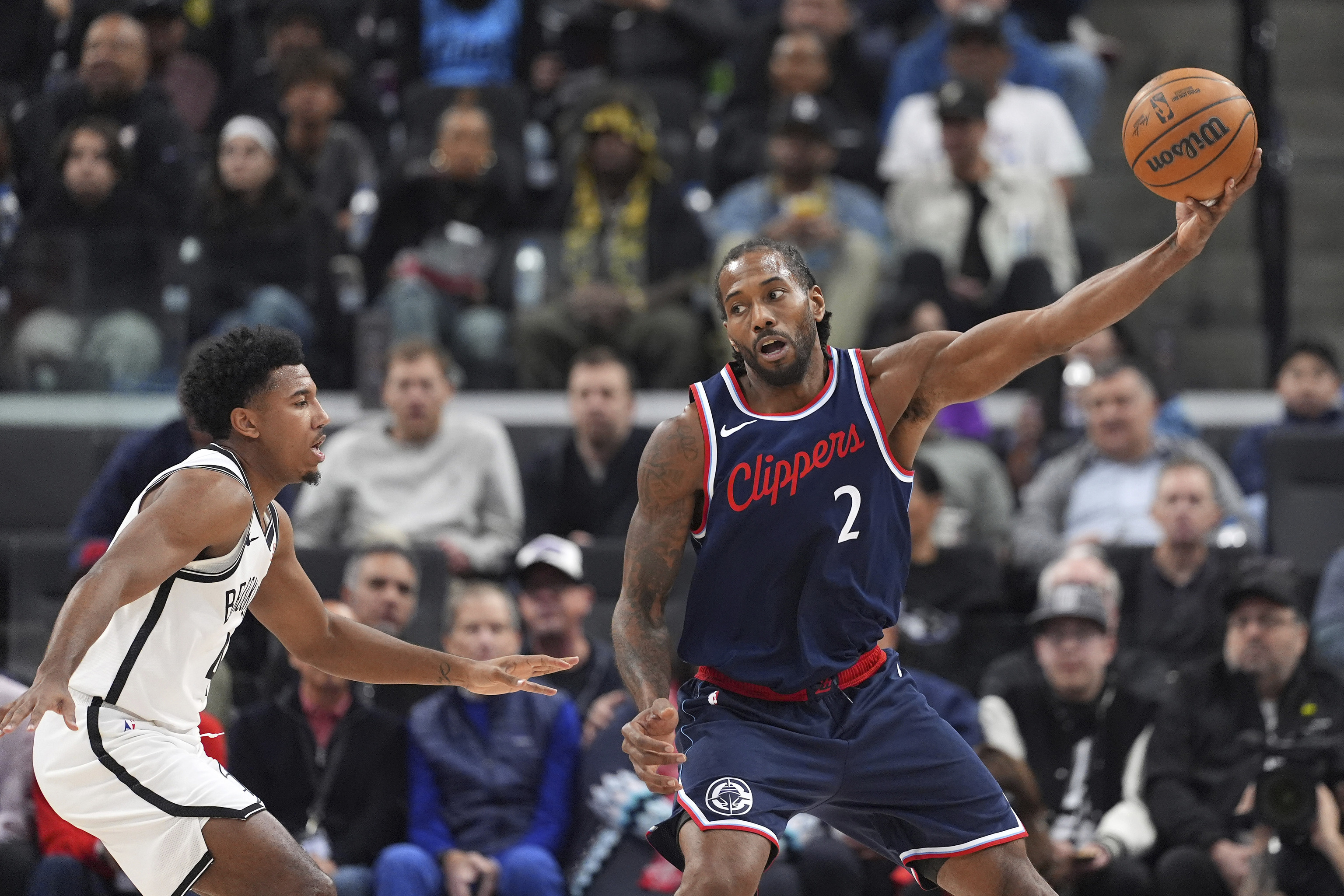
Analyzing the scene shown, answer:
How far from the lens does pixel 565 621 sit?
7.60 meters

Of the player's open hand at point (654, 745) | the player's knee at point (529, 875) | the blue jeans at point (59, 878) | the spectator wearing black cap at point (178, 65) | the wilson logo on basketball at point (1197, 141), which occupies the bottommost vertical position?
the player's knee at point (529, 875)

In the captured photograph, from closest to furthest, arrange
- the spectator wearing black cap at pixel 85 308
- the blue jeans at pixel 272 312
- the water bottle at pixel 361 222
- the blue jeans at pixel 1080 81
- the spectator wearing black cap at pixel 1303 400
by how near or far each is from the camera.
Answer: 1. the spectator wearing black cap at pixel 1303 400
2. the spectator wearing black cap at pixel 85 308
3. the blue jeans at pixel 272 312
4. the water bottle at pixel 361 222
5. the blue jeans at pixel 1080 81

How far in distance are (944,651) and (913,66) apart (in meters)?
5.20

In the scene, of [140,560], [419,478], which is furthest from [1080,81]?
[140,560]

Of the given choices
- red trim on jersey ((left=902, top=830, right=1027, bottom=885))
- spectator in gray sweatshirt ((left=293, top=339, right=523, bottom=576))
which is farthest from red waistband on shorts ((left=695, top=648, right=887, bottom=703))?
spectator in gray sweatshirt ((left=293, top=339, right=523, bottom=576))

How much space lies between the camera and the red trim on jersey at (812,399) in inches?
195

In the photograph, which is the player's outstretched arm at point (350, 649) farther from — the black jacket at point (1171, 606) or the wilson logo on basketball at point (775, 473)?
the black jacket at point (1171, 606)

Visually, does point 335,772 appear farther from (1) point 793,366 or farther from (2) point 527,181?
(2) point 527,181

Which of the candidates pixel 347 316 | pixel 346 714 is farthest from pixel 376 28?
pixel 346 714

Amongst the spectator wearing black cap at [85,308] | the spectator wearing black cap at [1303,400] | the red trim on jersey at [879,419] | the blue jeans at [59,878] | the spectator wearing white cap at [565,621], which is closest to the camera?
the red trim on jersey at [879,419]

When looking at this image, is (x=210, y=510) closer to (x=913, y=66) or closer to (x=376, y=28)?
(x=913, y=66)

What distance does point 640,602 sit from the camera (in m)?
4.89

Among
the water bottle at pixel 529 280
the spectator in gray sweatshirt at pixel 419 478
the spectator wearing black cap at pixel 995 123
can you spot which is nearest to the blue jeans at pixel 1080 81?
the spectator wearing black cap at pixel 995 123

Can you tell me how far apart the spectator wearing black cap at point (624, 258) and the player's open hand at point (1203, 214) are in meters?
5.53
